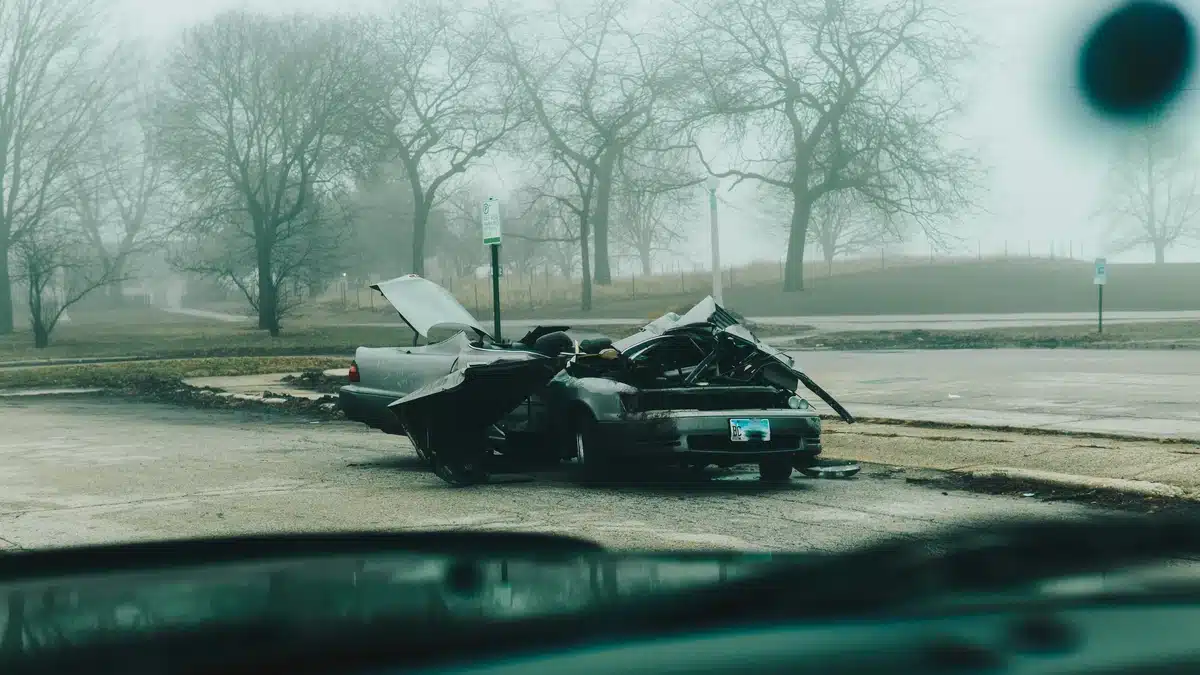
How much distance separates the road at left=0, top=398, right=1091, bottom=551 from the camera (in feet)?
24.1

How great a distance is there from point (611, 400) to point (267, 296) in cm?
3470

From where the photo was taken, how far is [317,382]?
2009 cm

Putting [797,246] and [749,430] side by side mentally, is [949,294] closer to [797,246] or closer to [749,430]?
[797,246]

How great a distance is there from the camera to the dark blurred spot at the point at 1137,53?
46875 mm

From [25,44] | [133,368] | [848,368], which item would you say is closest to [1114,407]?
[848,368]

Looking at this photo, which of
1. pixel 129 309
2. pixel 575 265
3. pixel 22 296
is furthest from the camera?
pixel 575 265

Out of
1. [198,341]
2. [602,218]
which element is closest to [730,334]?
[198,341]

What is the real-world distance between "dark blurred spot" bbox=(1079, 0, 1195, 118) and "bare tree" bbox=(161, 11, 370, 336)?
26.1m

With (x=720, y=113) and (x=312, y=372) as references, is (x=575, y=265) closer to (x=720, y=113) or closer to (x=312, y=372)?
(x=720, y=113)

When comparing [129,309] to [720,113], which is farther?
[129,309]

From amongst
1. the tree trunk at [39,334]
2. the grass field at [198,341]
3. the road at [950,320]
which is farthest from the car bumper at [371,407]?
the tree trunk at [39,334]

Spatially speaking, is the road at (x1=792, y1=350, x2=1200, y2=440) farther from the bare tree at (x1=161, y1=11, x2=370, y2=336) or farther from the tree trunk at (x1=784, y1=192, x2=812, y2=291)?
the tree trunk at (x1=784, y1=192, x2=812, y2=291)

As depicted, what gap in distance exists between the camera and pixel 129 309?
8400cm

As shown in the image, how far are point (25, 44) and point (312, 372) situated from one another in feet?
109
